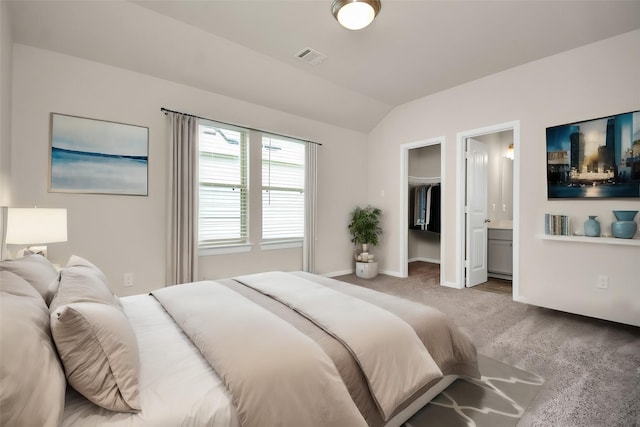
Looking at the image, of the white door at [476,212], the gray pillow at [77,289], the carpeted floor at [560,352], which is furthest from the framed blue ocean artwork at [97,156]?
the white door at [476,212]

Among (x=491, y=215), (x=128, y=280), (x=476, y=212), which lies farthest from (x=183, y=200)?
(x=491, y=215)

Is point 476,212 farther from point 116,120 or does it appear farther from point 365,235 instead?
point 116,120

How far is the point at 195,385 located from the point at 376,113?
15.3 ft

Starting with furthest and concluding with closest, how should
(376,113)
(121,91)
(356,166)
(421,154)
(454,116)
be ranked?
(421,154), (356,166), (376,113), (454,116), (121,91)

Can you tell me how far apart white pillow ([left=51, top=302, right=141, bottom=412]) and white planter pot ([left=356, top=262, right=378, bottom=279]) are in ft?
13.2

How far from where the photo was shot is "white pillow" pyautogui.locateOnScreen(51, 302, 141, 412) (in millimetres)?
918

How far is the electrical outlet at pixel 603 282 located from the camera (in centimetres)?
288

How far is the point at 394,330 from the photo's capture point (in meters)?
1.43

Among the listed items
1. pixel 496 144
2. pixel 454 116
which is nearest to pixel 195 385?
pixel 454 116

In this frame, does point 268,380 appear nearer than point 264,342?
Yes

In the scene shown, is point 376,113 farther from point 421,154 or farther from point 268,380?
point 268,380

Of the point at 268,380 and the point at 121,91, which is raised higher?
the point at 121,91

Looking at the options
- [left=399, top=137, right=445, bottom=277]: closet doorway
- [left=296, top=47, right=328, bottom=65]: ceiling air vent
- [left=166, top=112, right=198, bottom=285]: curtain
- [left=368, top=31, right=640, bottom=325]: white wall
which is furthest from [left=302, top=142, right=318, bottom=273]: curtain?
[left=368, top=31, right=640, bottom=325]: white wall

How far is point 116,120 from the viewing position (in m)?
2.96
